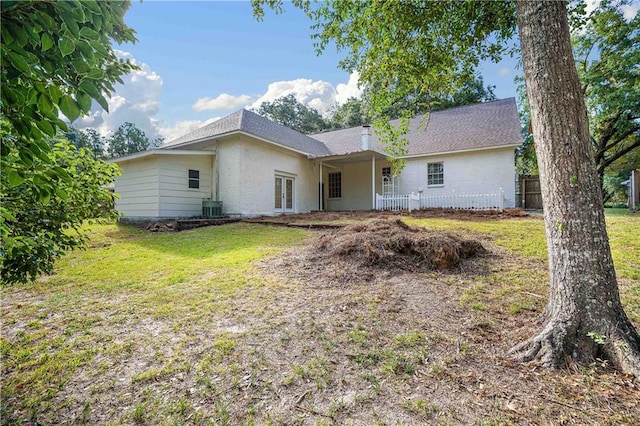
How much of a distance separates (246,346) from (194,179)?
1104cm

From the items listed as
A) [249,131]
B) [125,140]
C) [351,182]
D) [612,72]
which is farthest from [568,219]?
[125,140]

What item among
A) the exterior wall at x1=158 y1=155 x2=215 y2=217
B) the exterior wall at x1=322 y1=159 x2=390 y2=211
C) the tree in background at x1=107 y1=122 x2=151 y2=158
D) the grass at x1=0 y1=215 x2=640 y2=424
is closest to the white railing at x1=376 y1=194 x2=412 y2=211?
the exterior wall at x1=322 y1=159 x2=390 y2=211

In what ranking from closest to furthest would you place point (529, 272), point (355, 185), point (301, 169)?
1. point (529, 272)
2. point (301, 169)
3. point (355, 185)

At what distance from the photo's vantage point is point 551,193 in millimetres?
2566

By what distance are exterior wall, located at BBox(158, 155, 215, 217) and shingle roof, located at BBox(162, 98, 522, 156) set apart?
1.10m

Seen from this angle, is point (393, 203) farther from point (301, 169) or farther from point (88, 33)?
point (88, 33)

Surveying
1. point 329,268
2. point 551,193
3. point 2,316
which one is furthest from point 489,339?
point 2,316

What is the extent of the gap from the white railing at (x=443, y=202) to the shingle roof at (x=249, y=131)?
5184 mm

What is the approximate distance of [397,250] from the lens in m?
5.30

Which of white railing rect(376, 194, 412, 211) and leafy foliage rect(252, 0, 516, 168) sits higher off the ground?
leafy foliage rect(252, 0, 516, 168)

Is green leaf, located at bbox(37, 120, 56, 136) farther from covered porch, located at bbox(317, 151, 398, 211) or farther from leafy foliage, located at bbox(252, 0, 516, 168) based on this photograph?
covered porch, located at bbox(317, 151, 398, 211)

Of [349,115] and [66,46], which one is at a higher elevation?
[349,115]

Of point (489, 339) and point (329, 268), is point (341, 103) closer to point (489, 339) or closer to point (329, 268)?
point (329, 268)

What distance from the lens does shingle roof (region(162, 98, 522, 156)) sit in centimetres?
1369
